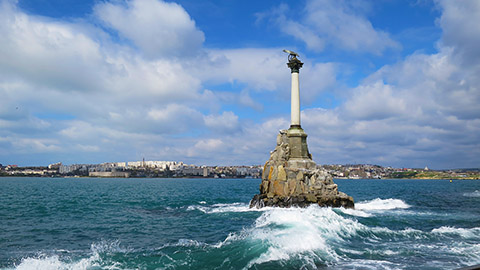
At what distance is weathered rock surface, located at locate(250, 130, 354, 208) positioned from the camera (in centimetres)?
2812

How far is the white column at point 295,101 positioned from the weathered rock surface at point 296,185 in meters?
2.23

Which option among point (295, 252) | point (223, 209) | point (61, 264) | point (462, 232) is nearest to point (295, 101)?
point (223, 209)

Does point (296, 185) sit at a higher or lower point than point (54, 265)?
higher

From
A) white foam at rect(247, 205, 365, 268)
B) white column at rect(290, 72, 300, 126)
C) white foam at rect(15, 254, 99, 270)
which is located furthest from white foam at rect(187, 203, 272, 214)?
white foam at rect(15, 254, 99, 270)

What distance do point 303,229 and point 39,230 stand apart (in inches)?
538

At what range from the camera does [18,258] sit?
11.9m

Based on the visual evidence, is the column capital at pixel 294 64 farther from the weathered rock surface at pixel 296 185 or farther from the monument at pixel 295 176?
the weathered rock surface at pixel 296 185

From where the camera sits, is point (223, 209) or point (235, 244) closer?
point (235, 244)

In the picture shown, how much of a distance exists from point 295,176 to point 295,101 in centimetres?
720

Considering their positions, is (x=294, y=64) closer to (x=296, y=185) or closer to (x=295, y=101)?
(x=295, y=101)

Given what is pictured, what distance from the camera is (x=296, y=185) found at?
29.2 meters

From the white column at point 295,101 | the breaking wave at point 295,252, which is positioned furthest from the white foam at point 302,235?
the white column at point 295,101

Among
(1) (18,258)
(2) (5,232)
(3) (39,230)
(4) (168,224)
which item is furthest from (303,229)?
(2) (5,232)

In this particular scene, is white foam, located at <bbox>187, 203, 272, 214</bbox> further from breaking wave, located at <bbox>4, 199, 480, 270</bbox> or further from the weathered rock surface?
breaking wave, located at <bbox>4, 199, 480, 270</bbox>
